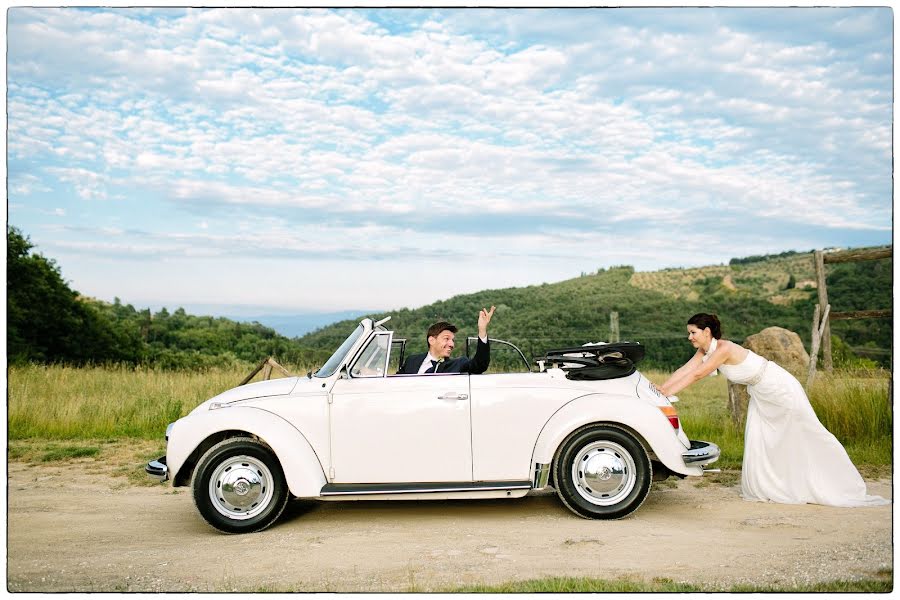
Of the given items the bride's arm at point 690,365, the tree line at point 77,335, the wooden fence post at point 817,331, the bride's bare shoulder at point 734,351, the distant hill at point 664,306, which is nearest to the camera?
the bride's arm at point 690,365

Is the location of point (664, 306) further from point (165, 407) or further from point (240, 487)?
point (240, 487)

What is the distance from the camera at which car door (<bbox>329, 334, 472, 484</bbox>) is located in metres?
7.38

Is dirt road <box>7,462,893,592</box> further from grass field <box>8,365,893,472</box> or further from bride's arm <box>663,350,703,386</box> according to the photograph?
grass field <box>8,365,893,472</box>

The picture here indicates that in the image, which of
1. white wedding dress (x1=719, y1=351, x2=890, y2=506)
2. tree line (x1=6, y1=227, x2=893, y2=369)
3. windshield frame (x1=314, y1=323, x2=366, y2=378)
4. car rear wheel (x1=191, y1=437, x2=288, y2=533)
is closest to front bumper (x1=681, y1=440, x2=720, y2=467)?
white wedding dress (x1=719, y1=351, x2=890, y2=506)

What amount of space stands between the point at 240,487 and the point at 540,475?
2.55m

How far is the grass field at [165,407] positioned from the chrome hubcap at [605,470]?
386cm

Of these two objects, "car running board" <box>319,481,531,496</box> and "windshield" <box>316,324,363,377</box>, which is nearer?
"car running board" <box>319,481,531,496</box>

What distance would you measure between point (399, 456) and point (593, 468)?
1677mm

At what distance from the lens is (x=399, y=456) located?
7391 mm

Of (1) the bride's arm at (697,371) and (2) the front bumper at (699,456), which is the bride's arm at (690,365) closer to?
(1) the bride's arm at (697,371)

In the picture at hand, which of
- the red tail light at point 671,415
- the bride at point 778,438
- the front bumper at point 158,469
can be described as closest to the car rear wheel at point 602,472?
the red tail light at point 671,415

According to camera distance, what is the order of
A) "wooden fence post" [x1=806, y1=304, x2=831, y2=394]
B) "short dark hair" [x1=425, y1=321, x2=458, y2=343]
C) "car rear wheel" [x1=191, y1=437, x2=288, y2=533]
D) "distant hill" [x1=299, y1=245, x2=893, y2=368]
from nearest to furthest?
"car rear wheel" [x1=191, y1=437, x2=288, y2=533] < "short dark hair" [x1=425, y1=321, x2=458, y2=343] < "wooden fence post" [x1=806, y1=304, x2=831, y2=394] < "distant hill" [x1=299, y1=245, x2=893, y2=368]

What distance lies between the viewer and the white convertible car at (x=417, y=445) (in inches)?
287

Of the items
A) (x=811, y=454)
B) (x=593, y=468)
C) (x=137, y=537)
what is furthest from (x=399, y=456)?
(x=811, y=454)
